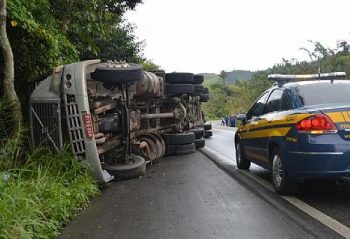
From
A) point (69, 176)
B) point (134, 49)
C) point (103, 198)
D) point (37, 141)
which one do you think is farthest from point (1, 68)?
point (134, 49)

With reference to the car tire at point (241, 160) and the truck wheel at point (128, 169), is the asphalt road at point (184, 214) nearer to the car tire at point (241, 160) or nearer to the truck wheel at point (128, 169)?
the truck wheel at point (128, 169)

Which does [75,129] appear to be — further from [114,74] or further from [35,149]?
[114,74]

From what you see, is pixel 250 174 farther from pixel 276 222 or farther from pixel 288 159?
pixel 276 222

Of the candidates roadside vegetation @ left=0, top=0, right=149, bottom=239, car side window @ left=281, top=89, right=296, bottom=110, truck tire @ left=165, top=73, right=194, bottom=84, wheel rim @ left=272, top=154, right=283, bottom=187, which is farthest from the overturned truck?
car side window @ left=281, top=89, right=296, bottom=110

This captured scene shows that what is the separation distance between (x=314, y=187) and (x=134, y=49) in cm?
1578

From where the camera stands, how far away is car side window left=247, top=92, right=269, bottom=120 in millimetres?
8516

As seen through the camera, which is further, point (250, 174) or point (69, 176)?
point (250, 174)

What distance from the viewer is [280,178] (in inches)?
273

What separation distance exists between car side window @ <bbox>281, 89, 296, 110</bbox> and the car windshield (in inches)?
4.4

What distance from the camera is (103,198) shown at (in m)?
7.08

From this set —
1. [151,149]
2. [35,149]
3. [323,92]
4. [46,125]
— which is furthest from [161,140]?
[323,92]

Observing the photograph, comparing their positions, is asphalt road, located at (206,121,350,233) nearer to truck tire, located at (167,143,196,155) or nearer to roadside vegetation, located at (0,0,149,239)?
roadside vegetation, located at (0,0,149,239)

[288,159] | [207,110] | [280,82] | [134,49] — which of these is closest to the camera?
[288,159]

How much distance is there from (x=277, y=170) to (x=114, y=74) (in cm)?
317
